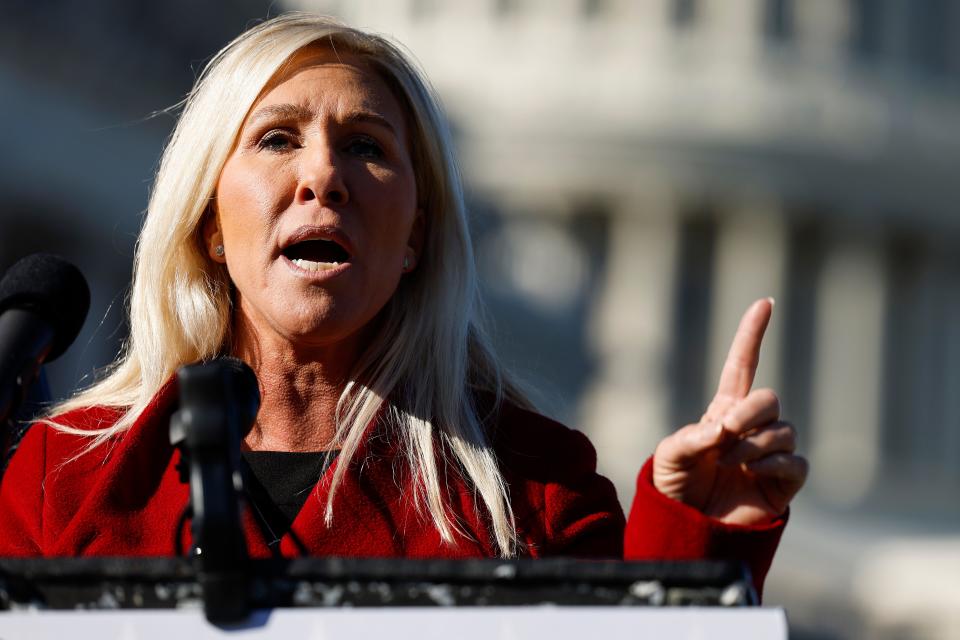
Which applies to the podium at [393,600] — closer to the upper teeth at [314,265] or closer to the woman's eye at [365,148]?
the upper teeth at [314,265]

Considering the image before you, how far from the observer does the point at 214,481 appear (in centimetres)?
310

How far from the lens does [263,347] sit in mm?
5062

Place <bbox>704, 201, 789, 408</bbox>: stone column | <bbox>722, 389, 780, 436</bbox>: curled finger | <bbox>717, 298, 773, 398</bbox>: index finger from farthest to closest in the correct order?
<bbox>704, 201, 789, 408</bbox>: stone column, <bbox>717, 298, 773, 398</bbox>: index finger, <bbox>722, 389, 780, 436</bbox>: curled finger

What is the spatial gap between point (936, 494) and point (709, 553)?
54.1m

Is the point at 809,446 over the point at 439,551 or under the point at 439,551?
under

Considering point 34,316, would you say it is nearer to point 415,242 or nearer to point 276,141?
point 276,141

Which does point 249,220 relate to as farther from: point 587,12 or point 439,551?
point 587,12

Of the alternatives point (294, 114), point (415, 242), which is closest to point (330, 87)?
point (294, 114)

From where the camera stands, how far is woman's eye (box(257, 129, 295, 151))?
4.90 meters

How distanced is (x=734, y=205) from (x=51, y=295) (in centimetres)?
5667

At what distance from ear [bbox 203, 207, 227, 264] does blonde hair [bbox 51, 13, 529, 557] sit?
0.03m

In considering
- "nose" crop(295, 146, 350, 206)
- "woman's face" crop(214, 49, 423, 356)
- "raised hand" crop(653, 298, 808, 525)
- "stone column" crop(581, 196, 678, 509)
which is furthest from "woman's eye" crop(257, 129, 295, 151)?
"stone column" crop(581, 196, 678, 509)

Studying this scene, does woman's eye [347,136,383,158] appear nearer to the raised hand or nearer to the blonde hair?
the blonde hair

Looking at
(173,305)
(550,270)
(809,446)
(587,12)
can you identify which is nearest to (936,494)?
(809,446)
